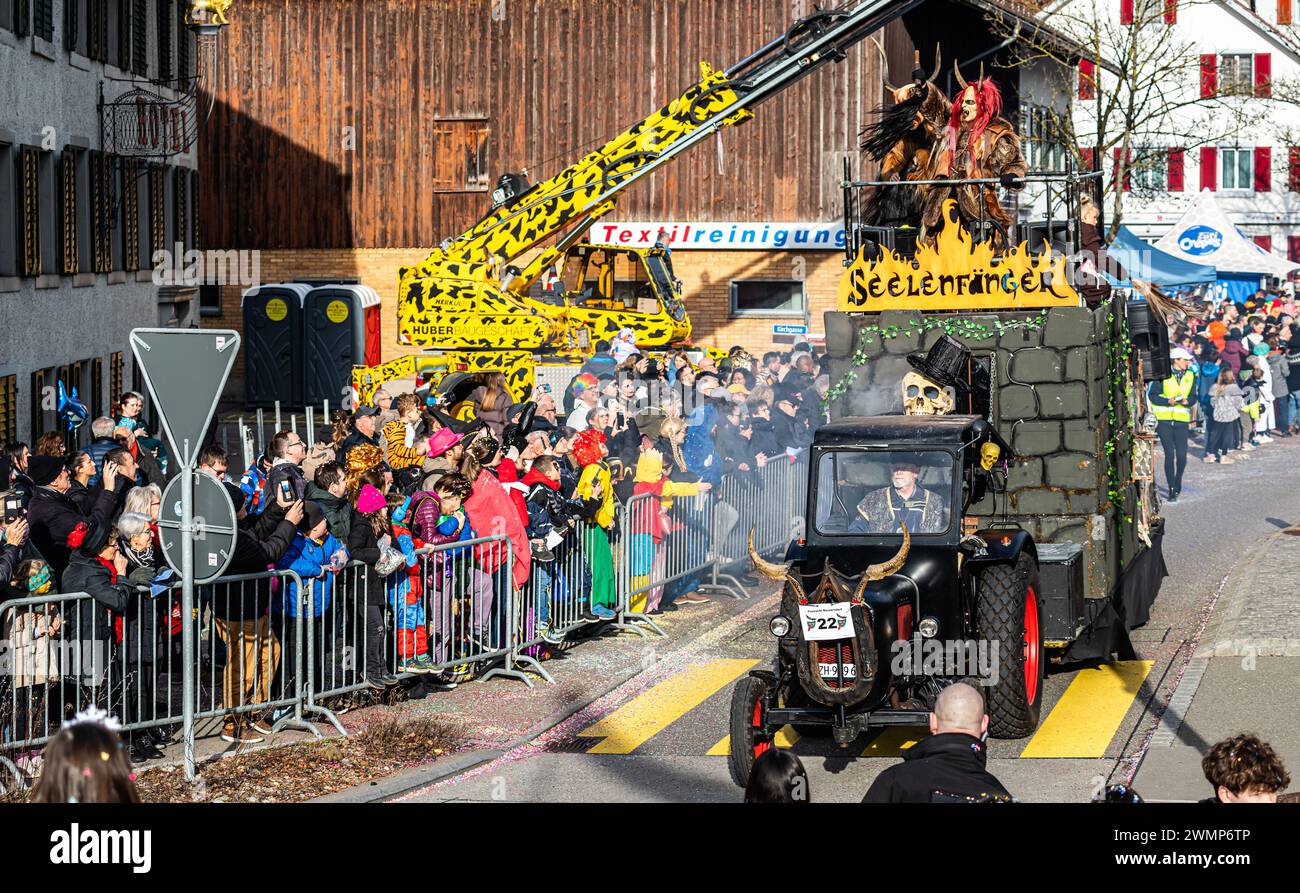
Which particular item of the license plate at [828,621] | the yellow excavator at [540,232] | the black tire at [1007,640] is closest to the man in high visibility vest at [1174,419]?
the yellow excavator at [540,232]

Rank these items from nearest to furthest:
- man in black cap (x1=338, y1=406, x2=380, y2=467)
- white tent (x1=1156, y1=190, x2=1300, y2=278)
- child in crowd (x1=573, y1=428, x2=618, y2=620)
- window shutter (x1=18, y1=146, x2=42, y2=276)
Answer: child in crowd (x1=573, y1=428, x2=618, y2=620)
man in black cap (x1=338, y1=406, x2=380, y2=467)
window shutter (x1=18, y1=146, x2=42, y2=276)
white tent (x1=1156, y1=190, x2=1300, y2=278)

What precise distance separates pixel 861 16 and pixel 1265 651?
13.6m

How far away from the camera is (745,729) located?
1024 centimetres

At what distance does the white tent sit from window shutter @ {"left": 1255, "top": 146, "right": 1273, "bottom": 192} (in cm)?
1912

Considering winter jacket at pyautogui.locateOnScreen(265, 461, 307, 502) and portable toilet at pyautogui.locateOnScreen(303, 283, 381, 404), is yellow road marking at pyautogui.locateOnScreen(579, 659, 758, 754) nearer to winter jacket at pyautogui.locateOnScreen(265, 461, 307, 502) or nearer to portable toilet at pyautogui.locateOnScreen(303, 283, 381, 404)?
winter jacket at pyautogui.locateOnScreen(265, 461, 307, 502)

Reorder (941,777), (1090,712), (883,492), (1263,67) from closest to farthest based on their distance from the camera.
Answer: (941,777), (883,492), (1090,712), (1263,67)

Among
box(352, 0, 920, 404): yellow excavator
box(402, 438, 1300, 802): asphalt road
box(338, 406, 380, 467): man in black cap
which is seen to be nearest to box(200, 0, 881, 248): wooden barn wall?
box(352, 0, 920, 404): yellow excavator

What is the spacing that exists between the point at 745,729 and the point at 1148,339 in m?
7.42

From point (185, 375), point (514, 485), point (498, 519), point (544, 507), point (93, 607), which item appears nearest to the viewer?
point (185, 375)

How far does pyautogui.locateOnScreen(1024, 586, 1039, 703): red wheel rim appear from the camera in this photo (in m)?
11.6

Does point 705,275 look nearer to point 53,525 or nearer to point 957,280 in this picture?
point 957,280

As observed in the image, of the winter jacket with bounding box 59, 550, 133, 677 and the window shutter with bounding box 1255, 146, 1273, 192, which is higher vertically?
the window shutter with bounding box 1255, 146, 1273, 192

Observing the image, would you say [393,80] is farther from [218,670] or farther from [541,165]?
[218,670]

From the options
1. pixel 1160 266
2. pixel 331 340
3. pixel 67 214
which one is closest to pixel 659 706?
pixel 67 214
